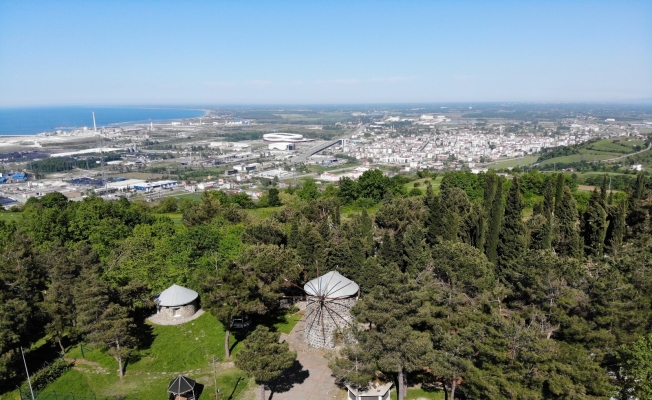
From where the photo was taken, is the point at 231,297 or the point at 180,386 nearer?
the point at 180,386

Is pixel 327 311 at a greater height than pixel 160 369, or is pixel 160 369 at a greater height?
pixel 327 311

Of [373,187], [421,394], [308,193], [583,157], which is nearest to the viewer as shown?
[421,394]

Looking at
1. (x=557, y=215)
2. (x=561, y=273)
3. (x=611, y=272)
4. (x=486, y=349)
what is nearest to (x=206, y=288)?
(x=486, y=349)

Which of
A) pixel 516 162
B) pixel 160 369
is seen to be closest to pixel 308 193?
pixel 160 369

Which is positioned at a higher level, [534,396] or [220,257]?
[534,396]

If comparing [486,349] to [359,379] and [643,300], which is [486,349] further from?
[643,300]

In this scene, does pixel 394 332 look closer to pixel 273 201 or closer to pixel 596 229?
pixel 596 229

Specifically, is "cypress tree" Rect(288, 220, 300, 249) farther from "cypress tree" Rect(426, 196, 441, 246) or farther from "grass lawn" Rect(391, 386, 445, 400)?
"grass lawn" Rect(391, 386, 445, 400)
